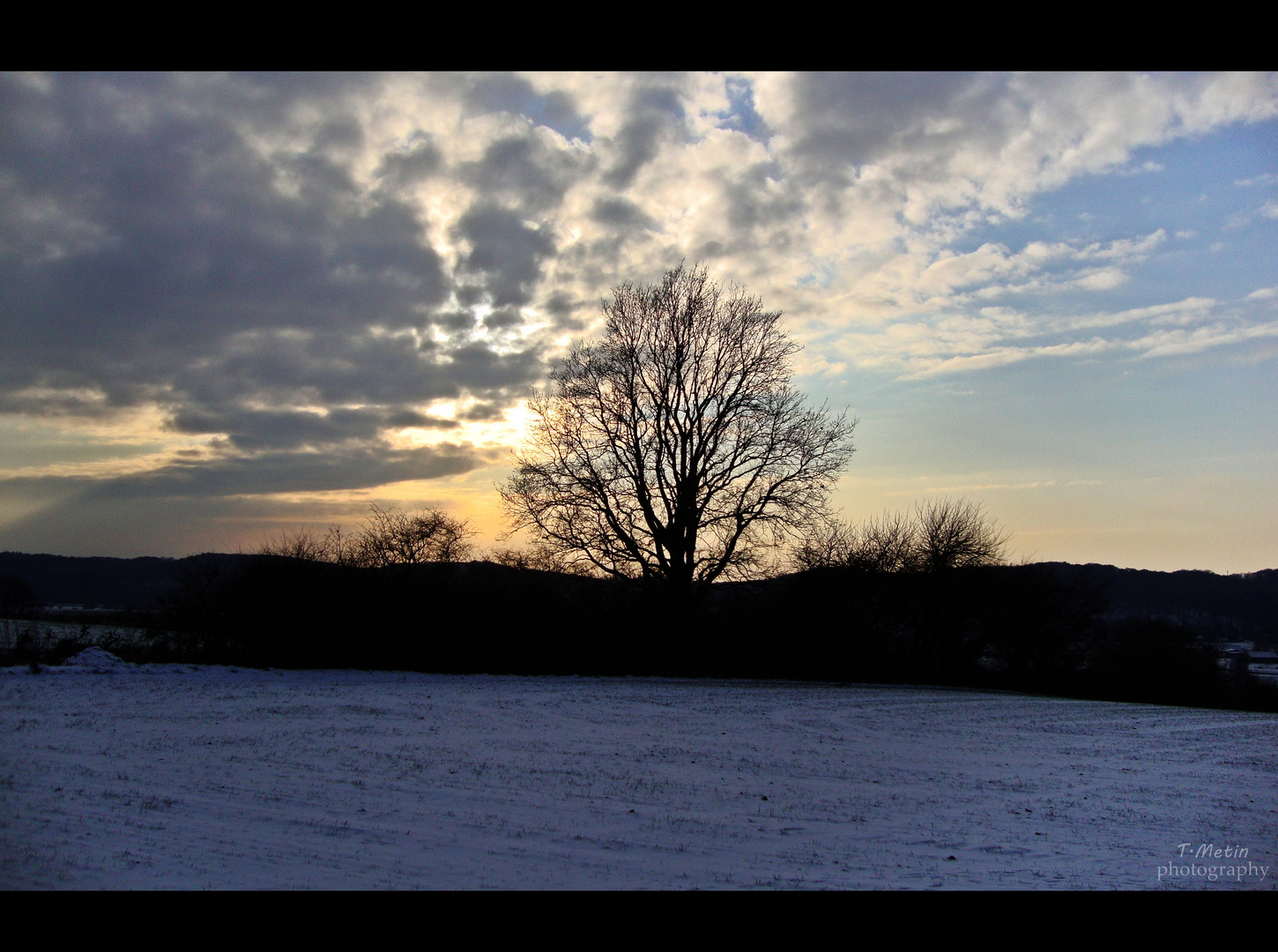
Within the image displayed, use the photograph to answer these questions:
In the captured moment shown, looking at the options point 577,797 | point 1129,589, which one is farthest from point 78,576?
point 1129,589

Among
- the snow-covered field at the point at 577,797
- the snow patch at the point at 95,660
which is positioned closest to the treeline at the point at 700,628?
the snow patch at the point at 95,660

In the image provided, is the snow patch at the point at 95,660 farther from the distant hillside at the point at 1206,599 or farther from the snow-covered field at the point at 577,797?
the distant hillside at the point at 1206,599

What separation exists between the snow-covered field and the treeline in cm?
643

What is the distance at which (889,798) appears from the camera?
989 cm

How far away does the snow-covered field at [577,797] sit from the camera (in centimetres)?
629

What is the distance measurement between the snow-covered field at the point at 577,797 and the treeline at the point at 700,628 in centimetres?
643

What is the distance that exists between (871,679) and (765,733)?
727 inches

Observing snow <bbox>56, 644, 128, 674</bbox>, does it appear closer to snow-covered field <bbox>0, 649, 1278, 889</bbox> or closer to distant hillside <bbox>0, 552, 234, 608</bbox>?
snow-covered field <bbox>0, 649, 1278, 889</bbox>

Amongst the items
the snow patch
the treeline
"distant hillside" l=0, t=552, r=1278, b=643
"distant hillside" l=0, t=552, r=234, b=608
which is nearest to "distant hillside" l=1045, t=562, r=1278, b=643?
"distant hillside" l=0, t=552, r=1278, b=643

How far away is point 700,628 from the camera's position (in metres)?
30.5

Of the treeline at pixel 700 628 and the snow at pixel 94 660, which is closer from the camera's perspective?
the snow at pixel 94 660
